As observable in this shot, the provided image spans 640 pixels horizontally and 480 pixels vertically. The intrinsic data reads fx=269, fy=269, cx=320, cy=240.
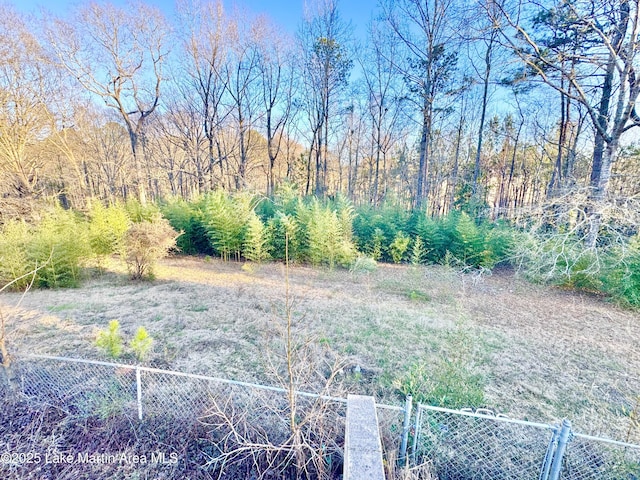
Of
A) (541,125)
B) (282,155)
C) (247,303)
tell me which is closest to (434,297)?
(247,303)

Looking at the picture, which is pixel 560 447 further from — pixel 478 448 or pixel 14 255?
pixel 14 255

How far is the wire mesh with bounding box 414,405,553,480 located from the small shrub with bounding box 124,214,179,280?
18.9 feet

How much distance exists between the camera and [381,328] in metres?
4.05

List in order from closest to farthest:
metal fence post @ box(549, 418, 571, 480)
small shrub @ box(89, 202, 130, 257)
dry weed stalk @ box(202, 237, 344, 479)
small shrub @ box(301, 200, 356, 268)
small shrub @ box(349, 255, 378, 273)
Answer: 1. metal fence post @ box(549, 418, 571, 480)
2. dry weed stalk @ box(202, 237, 344, 479)
3. small shrub @ box(89, 202, 130, 257)
4. small shrub @ box(349, 255, 378, 273)
5. small shrub @ box(301, 200, 356, 268)

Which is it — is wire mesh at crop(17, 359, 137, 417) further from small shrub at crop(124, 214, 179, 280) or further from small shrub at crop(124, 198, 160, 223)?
small shrub at crop(124, 198, 160, 223)

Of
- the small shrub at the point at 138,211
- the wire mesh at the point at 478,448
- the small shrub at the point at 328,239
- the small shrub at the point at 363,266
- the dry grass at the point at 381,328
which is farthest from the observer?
the small shrub at the point at 138,211

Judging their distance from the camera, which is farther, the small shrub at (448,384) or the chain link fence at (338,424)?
the small shrub at (448,384)

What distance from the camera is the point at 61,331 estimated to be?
3699mm

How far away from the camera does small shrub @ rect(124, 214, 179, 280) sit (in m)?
5.60

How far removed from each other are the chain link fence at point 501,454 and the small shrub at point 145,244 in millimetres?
5760

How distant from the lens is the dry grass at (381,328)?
2.77m

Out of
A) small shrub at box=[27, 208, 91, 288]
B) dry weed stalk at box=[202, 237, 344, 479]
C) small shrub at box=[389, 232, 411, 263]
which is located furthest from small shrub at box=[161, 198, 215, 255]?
dry weed stalk at box=[202, 237, 344, 479]

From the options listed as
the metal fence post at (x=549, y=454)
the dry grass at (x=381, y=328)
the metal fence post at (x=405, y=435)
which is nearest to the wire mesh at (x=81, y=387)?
the dry grass at (x=381, y=328)

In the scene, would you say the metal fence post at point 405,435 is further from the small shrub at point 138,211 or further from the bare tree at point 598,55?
the small shrub at point 138,211
